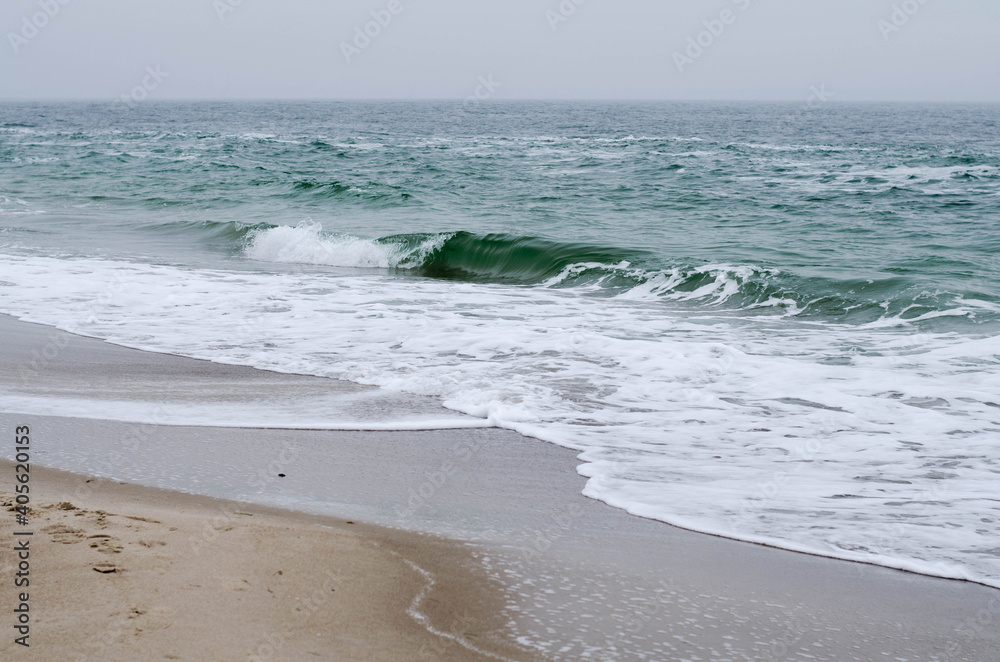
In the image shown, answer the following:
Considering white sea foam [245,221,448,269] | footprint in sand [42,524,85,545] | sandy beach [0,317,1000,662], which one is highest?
white sea foam [245,221,448,269]

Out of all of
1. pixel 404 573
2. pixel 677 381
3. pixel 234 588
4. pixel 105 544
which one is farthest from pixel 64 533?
pixel 677 381

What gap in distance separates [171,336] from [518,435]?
415 cm

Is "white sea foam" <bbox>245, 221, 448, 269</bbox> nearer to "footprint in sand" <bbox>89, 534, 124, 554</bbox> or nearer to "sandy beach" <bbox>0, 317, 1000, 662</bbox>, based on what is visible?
"sandy beach" <bbox>0, 317, 1000, 662</bbox>

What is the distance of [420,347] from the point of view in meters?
7.12

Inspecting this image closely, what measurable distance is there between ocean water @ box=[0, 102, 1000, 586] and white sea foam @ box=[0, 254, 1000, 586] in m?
0.03

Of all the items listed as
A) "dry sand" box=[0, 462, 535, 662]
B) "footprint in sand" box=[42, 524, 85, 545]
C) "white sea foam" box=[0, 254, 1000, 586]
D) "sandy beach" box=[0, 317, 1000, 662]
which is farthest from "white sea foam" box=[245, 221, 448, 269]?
"footprint in sand" box=[42, 524, 85, 545]

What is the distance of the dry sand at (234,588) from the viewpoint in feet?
7.68

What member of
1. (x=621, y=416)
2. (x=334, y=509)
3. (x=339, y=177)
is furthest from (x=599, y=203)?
(x=334, y=509)

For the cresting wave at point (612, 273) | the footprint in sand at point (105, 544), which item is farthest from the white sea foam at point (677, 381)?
the footprint in sand at point (105, 544)

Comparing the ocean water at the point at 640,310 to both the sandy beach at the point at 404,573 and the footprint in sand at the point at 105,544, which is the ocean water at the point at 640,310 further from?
the footprint in sand at the point at 105,544

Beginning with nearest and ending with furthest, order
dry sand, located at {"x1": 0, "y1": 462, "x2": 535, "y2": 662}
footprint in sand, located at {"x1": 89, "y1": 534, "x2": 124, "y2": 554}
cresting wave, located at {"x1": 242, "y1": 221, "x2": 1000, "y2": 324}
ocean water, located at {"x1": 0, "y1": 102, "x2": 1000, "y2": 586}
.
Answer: dry sand, located at {"x1": 0, "y1": 462, "x2": 535, "y2": 662} → footprint in sand, located at {"x1": 89, "y1": 534, "x2": 124, "y2": 554} → ocean water, located at {"x1": 0, "y1": 102, "x2": 1000, "y2": 586} → cresting wave, located at {"x1": 242, "y1": 221, "x2": 1000, "y2": 324}

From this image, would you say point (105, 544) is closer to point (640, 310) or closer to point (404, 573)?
point (404, 573)

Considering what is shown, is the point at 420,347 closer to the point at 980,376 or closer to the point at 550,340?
the point at 550,340

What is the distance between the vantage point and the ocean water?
4254mm
